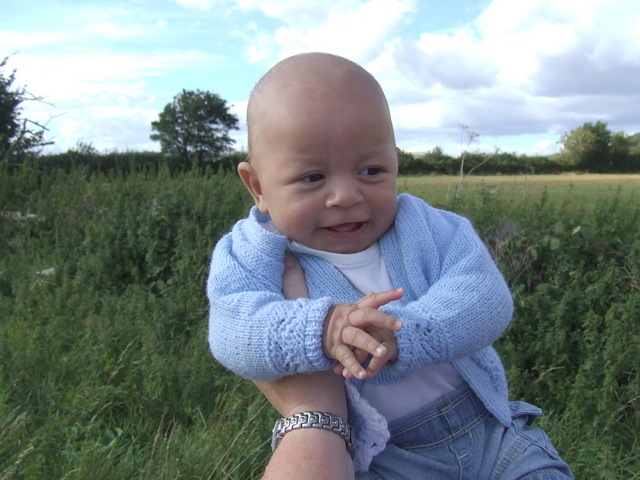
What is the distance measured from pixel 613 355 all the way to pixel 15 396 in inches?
147

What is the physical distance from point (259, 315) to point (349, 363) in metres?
0.30

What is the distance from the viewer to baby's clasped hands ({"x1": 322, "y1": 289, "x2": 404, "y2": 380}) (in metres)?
1.25

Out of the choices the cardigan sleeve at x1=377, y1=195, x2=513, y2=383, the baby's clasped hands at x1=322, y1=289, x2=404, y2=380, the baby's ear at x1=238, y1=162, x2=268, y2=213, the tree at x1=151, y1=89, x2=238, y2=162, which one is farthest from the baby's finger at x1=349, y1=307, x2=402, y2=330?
the tree at x1=151, y1=89, x2=238, y2=162

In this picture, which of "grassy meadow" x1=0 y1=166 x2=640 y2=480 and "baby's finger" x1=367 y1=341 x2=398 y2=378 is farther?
"grassy meadow" x1=0 y1=166 x2=640 y2=480

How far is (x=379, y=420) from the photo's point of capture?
1.49m

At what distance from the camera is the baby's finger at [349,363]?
48.6 inches

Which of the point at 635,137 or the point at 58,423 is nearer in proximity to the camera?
the point at 58,423

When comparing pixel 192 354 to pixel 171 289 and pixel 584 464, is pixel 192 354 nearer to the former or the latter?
pixel 171 289

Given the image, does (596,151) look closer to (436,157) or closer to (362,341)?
(436,157)

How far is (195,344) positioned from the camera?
4.41m

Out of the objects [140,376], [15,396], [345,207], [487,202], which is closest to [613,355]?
[487,202]

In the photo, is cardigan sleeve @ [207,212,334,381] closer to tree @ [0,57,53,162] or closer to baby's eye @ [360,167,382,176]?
baby's eye @ [360,167,382,176]

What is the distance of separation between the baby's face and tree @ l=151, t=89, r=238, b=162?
1412 inches

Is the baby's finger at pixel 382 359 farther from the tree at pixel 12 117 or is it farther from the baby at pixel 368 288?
the tree at pixel 12 117
